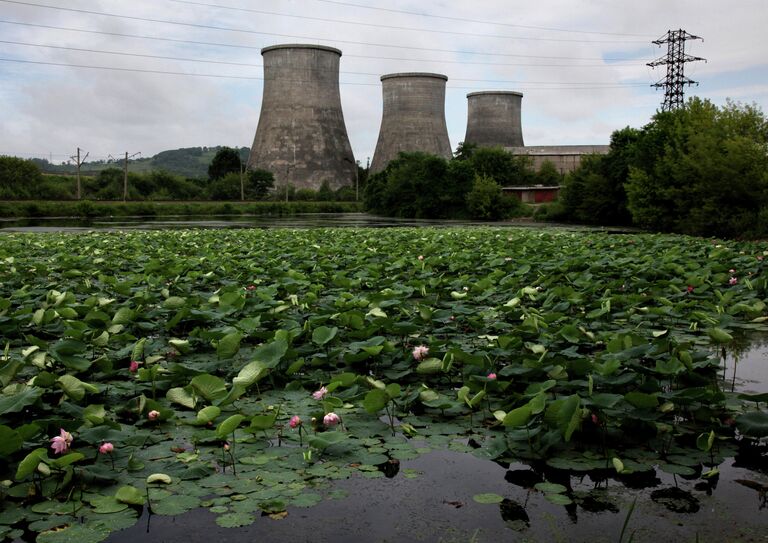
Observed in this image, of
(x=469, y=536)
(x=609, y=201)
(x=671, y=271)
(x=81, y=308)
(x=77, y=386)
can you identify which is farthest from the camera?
(x=609, y=201)

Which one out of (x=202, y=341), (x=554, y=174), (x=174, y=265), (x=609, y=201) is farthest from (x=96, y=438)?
(x=554, y=174)

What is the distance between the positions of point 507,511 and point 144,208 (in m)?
31.4

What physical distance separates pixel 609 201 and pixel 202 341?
873 inches

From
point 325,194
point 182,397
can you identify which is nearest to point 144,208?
point 325,194

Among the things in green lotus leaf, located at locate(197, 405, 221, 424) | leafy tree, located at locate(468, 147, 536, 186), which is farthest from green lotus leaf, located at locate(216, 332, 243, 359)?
leafy tree, located at locate(468, 147, 536, 186)

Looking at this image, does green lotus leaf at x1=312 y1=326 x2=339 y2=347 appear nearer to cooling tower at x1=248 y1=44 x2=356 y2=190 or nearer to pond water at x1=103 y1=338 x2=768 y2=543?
pond water at x1=103 y1=338 x2=768 y2=543

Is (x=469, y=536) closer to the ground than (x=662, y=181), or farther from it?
closer to the ground

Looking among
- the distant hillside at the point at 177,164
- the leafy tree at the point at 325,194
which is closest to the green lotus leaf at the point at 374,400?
the leafy tree at the point at 325,194

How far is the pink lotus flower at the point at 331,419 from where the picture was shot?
2.13 m

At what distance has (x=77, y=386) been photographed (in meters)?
2.22

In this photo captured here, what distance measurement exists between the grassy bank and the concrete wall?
40.4ft

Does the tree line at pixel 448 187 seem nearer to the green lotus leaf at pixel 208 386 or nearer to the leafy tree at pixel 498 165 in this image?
the leafy tree at pixel 498 165

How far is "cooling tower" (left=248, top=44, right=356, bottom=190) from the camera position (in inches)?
1411

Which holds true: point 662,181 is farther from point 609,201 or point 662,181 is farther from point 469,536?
point 469,536
